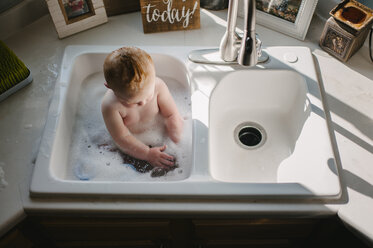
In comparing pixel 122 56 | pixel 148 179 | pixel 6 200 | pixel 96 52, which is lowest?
pixel 148 179

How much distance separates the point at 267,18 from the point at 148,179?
2.29 ft

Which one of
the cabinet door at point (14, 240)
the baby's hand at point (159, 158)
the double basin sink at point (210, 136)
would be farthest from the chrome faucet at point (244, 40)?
the cabinet door at point (14, 240)

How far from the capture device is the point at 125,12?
1.17 metres

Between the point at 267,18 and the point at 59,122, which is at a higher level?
the point at 267,18

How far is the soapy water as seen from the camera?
3.03 feet

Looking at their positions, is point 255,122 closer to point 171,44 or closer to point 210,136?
point 210,136

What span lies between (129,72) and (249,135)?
482mm

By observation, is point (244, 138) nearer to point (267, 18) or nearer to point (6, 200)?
point (267, 18)

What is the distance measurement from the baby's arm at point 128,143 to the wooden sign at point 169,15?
352mm

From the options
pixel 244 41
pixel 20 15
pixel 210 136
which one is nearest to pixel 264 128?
pixel 210 136

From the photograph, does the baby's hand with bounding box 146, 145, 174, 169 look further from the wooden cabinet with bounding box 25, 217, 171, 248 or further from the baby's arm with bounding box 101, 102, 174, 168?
the wooden cabinet with bounding box 25, 217, 171, 248

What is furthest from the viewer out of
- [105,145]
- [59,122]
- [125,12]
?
[125,12]

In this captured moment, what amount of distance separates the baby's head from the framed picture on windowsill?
52cm


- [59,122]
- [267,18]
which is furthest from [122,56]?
[267,18]
